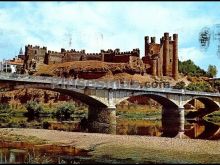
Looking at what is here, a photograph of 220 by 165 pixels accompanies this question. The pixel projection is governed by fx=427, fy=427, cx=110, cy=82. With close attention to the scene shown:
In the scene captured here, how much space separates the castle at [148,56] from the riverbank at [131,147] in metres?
72.0

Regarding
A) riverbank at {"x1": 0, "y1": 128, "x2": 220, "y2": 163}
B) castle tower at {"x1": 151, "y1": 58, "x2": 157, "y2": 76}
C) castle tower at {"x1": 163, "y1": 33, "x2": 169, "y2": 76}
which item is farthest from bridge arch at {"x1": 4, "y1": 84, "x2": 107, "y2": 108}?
castle tower at {"x1": 163, "y1": 33, "x2": 169, "y2": 76}

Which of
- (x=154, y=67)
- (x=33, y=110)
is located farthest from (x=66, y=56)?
(x=33, y=110)

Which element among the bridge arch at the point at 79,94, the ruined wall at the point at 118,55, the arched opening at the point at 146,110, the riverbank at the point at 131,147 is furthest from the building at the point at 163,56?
the riverbank at the point at 131,147

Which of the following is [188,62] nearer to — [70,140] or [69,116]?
[69,116]

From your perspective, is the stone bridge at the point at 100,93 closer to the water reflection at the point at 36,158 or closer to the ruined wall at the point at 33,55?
the water reflection at the point at 36,158

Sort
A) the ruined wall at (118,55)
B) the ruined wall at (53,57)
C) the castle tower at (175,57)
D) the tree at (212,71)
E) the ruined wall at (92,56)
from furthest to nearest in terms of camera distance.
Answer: the tree at (212,71)
the ruined wall at (92,56)
the ruined wall at (53,57)
the castle tower at (175,57)
the ruined wall at (118,55)

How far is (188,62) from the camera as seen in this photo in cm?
16188

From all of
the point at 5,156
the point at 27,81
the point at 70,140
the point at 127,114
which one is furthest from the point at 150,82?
the point at 5,156

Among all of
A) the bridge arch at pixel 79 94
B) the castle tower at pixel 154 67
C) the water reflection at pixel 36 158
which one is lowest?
the water reflection at pixel 36 158

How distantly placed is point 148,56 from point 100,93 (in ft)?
198

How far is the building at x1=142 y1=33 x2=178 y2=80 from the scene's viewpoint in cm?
12061

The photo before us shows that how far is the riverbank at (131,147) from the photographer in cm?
3152

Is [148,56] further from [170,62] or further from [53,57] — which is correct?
[53,57]

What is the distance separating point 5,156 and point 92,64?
89.2 meters
